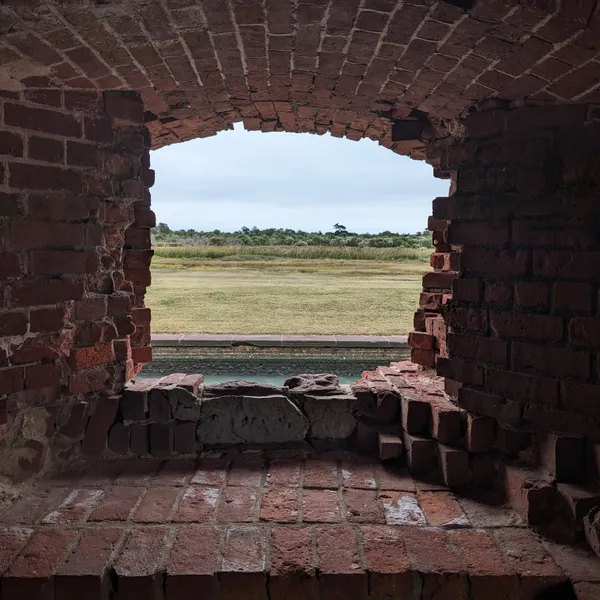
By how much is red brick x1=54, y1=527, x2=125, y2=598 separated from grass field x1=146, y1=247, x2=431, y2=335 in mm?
4074

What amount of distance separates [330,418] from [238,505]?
0.77 meters

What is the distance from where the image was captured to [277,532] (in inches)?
80.7

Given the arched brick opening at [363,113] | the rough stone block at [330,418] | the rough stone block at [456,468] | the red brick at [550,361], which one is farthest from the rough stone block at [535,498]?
the rough stone block at [330,418]

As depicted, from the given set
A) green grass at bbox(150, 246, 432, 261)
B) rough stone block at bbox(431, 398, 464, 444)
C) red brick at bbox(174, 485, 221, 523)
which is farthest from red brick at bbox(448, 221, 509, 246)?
green grass at bbox(150, 246, 432, 261)

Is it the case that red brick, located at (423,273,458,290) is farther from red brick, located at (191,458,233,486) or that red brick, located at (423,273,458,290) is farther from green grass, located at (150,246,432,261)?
green grass, located at (150,246,432,261)

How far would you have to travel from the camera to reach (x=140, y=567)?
1.82m

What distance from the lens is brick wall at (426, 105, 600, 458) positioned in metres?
2.16

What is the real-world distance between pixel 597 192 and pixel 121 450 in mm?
2675

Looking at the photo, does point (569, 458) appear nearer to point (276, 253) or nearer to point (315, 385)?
point (315, 385)

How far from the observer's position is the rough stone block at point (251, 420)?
278 centimetres

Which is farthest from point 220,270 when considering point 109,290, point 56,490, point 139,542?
point 139,542

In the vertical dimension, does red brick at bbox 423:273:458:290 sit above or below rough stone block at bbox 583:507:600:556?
above

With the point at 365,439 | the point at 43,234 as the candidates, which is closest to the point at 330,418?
the point at 365,439

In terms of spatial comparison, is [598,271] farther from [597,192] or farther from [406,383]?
[406,383]
